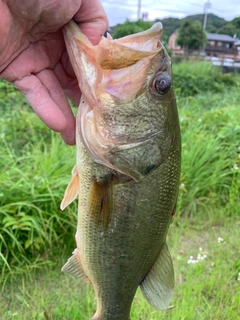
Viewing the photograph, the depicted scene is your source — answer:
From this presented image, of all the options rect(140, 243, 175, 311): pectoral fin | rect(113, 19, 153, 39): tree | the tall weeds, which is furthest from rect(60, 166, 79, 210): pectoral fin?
rect(113, 19, 153, 39): tree

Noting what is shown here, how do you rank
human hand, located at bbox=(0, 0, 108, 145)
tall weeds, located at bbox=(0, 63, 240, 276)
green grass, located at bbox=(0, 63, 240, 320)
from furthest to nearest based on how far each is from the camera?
tall weeds, located at bbox=(0, 63, 240, 276)
green grass, located at bbox=(0, 63, 240, 320)
human hand, located at bbox=(0, 0, 108, 145)

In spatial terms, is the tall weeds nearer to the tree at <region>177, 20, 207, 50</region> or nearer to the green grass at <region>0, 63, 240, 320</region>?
the green grass at <region>0, 63, 240, 320</region>

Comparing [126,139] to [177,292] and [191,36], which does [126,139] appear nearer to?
[177,292]

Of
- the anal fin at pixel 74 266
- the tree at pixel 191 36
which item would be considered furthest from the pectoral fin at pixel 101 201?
the tree at pixel 191 36

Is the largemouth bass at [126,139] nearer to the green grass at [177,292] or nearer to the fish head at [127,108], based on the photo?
the fish head at [127,108]

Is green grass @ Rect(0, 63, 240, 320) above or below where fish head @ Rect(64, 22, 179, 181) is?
below

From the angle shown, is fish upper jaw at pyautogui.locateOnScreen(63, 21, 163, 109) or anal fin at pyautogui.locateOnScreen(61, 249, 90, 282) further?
anal fin at pyautogui.locateOnScreen(61, 249, 90, 282)
